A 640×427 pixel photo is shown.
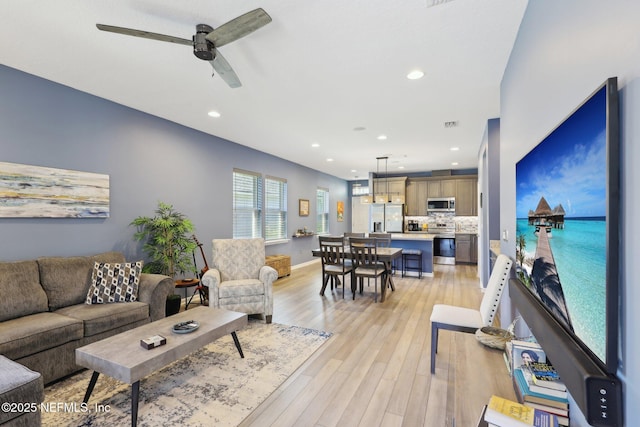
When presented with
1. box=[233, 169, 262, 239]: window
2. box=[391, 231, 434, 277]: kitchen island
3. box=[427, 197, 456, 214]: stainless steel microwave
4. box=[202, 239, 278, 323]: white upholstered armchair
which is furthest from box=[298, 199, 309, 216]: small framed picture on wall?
box=[427, 197, 456, 214]: stainless steel microwave

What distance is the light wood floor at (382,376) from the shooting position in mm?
1989

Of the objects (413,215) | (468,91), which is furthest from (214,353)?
(413,215)

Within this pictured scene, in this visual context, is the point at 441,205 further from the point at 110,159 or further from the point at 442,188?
the point at 110,159

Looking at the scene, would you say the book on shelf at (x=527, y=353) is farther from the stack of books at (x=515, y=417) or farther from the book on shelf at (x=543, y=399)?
the stack of books at (x=515, y=417)

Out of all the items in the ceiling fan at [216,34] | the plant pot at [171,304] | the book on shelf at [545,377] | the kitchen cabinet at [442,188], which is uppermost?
the ceiling fan at [216,34]

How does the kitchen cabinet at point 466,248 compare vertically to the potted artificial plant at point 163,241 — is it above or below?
below

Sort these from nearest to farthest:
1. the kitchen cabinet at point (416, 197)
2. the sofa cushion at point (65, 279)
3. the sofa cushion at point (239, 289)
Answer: the sofa cushion at point (65, 279) → the sofa cushion at point (239, 289) → the kitchen cabinet at point (416, 197)

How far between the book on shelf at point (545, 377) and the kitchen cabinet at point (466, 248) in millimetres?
6991

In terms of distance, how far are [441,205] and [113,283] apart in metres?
8.08

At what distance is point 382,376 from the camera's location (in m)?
2.47

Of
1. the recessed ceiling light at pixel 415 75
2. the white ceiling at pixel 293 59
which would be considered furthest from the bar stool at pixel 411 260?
the recessed ceiling light at pixel 415 75

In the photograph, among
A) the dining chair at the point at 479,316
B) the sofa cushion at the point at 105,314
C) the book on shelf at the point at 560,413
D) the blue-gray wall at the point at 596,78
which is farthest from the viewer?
the sofa cushion at the point at 105,314

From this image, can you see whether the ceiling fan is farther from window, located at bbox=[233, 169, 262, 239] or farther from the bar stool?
the bar stool

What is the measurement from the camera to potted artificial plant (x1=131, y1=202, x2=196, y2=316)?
391 cm
